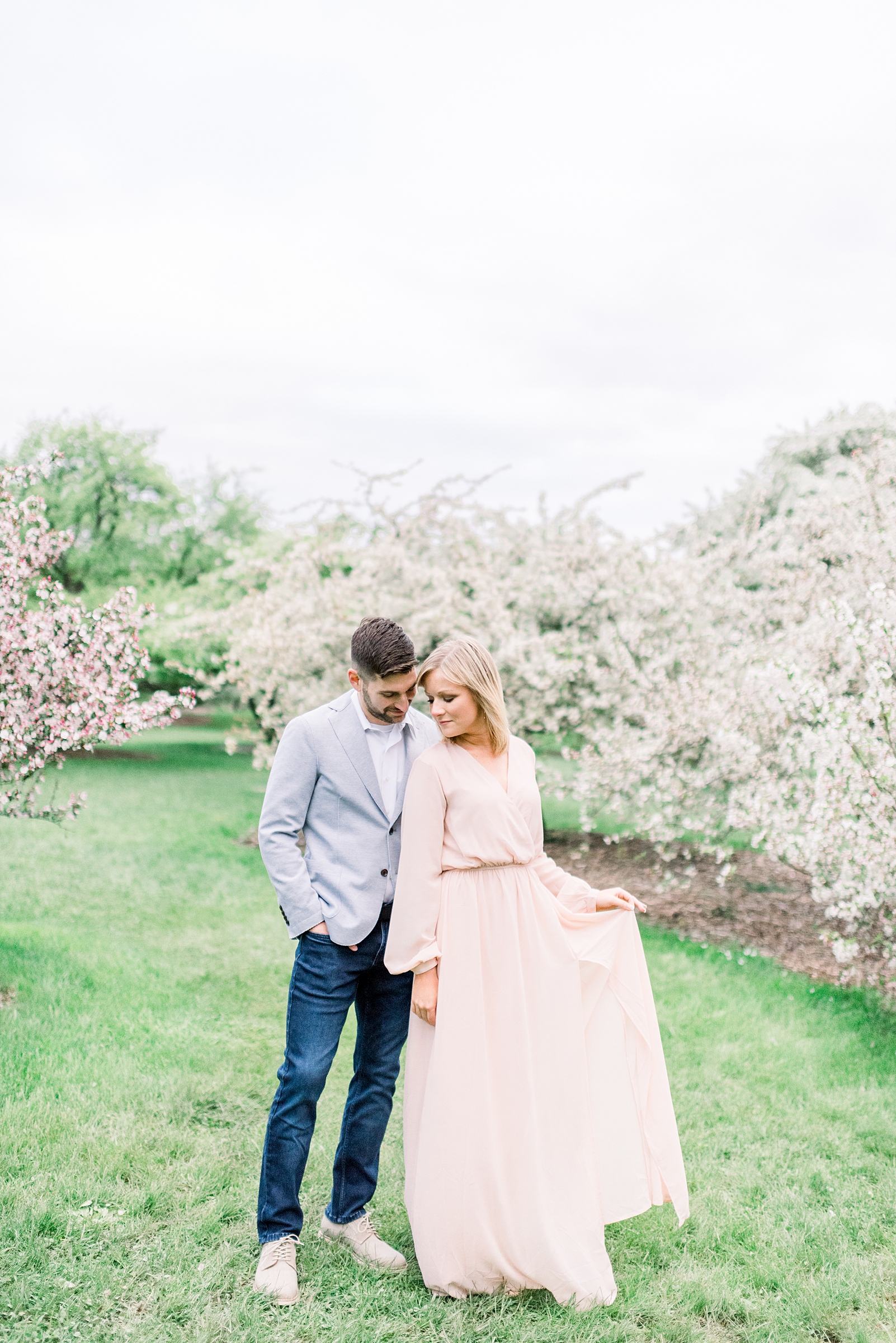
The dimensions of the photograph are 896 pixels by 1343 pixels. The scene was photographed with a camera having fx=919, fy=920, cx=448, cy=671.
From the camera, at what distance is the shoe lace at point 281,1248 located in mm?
3115

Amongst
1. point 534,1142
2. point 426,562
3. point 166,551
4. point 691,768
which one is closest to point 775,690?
point 691,768

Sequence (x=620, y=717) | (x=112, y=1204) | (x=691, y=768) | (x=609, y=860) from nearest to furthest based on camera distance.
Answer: (x=112, y=1204)
(x=691, y=768)
(x=620, y=717)
(x=609, y=860)

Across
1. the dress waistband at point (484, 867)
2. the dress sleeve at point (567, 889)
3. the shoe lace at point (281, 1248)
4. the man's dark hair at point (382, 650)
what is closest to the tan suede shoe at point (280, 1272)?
the shoe lace at point (281, 1248)

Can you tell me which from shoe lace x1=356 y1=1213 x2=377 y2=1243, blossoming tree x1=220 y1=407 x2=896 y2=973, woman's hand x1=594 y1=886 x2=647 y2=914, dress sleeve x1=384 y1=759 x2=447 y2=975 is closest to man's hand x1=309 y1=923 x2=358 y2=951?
dress sleeve x1=384 y1=759 x2=447 y2=975

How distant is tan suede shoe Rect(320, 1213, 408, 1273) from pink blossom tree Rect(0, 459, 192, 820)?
310 cm

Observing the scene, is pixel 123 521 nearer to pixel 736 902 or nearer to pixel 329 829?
pixel 736 902

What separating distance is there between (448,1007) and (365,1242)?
1014 millimetres

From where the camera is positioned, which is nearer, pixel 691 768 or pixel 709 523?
pixel 691 768

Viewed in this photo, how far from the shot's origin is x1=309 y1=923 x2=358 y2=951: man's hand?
3.11 metres

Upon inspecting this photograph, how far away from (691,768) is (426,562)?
4.73 metres

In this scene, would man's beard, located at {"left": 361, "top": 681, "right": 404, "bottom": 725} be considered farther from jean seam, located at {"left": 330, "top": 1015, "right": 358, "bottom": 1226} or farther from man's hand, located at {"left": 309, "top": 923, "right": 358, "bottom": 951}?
jean seam, located at {"left": 330, "top": 1015, "right": 358, "bottom": 1226}

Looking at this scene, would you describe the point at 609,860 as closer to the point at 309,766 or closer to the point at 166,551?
the point at 309,766

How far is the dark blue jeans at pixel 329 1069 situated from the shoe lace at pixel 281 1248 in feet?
0.07

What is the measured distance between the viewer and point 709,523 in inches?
674
